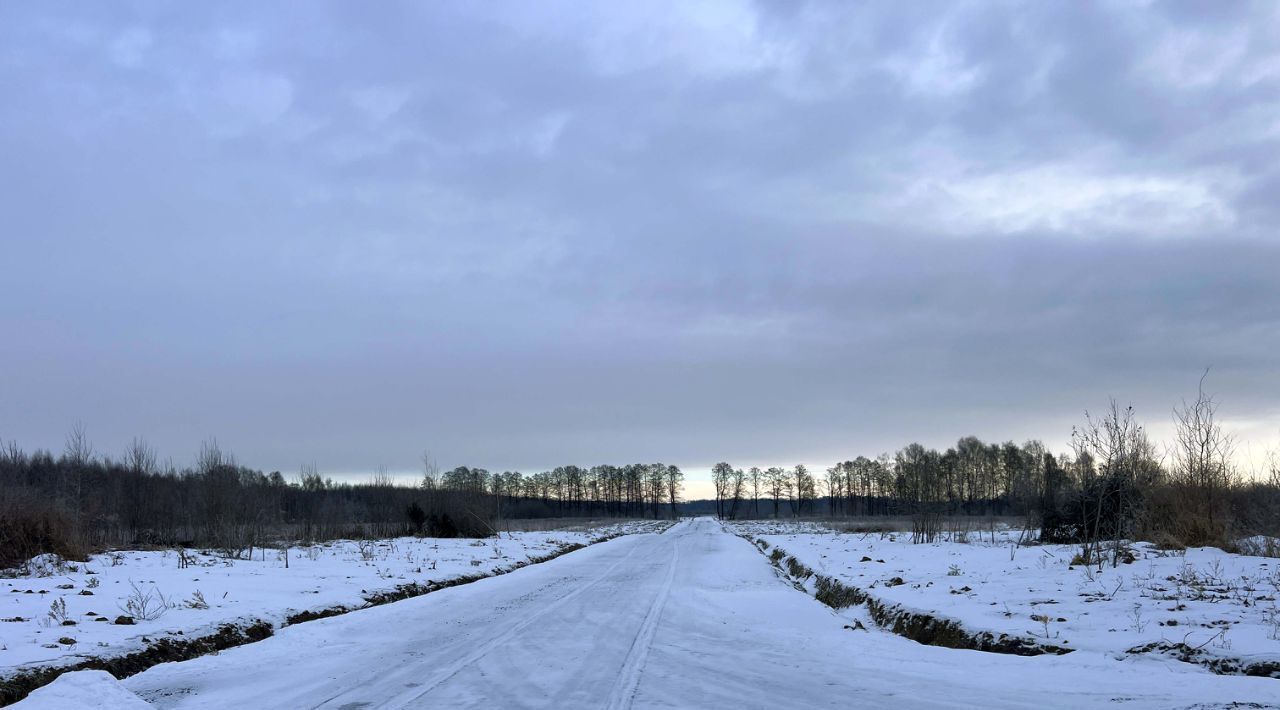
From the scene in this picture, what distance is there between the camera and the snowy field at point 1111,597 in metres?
8.07

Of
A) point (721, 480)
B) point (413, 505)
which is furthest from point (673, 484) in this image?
point (413, 505)

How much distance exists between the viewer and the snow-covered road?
6.72 m

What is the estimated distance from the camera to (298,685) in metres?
7.69

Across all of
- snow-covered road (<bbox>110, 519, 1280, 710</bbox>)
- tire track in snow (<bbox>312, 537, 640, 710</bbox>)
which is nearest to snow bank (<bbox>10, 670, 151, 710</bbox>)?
snow-covered road (<bbox>110, 519, 1280, 710</bbox>)

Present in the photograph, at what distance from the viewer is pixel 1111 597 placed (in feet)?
34.8

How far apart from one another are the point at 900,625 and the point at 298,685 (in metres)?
8.57

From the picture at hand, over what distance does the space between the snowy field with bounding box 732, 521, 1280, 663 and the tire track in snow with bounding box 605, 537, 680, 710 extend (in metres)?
4.12

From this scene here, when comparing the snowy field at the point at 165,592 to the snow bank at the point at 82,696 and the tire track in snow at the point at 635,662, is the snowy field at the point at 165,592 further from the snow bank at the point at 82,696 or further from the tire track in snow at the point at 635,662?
the tire track in snow at the point at 635,662

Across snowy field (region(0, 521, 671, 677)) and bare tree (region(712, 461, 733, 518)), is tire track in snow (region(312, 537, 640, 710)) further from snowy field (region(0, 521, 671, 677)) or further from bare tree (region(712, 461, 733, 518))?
bare tree (region(712, 461, 733, 518))

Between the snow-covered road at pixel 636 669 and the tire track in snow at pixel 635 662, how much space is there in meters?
0.03

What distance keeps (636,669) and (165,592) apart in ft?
33.0

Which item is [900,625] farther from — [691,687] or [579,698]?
[579,698]

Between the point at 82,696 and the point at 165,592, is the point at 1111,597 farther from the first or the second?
the point at 165,592

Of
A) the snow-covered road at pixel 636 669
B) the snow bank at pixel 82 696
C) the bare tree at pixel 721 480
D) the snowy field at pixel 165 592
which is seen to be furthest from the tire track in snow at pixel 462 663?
the bare tree at pixel 721 480
